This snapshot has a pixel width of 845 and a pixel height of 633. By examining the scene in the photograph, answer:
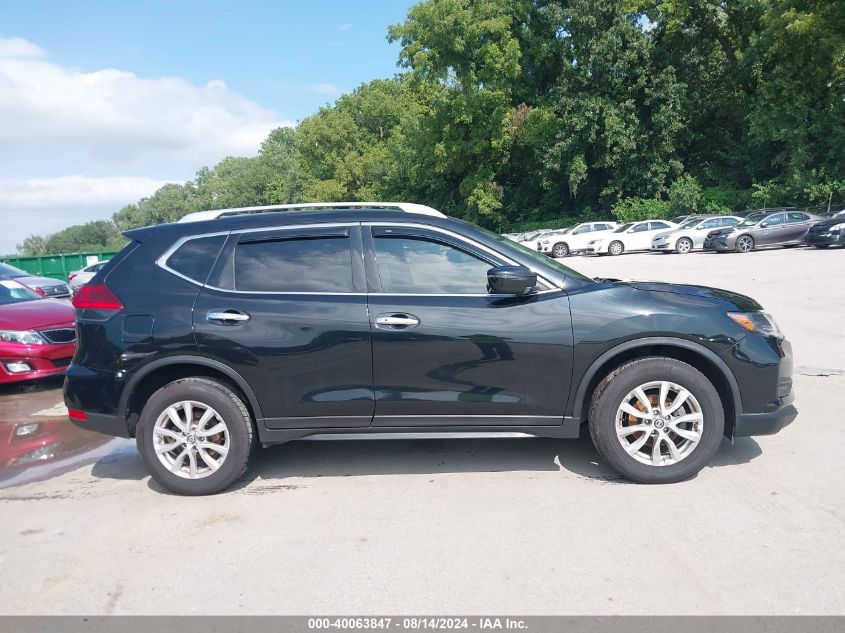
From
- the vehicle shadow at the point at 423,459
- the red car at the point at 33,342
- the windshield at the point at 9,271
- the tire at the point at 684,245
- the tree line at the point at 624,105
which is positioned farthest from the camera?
the tree line at the point at 624,105

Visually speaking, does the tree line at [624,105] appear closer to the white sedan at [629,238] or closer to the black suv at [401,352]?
the white sedan at [629,238]

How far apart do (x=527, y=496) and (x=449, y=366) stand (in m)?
0.95

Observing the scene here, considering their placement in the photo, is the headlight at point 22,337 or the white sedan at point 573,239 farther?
the white sedan at point 573,239

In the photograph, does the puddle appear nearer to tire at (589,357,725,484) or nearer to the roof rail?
the roof rail

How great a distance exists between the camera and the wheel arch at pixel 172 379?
13.6 ft

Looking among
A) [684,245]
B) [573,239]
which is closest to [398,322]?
[684,245]

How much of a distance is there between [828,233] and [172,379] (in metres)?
22.9

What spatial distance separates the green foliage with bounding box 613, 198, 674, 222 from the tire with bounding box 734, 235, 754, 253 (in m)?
10.8

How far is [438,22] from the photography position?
120 ft

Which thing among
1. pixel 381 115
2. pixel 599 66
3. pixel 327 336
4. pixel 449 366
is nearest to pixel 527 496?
pixel 449 366

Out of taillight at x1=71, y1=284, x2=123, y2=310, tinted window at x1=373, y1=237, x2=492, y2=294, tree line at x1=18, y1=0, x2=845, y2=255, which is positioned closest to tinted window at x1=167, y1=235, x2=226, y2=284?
taillight at x1=71, y1=284, x2=123, y2=310

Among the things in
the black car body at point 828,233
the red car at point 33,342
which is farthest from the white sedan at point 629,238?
the red car at point 33,342

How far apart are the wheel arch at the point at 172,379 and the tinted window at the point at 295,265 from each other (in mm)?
563

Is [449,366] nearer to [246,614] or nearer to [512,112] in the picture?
[246,614]
